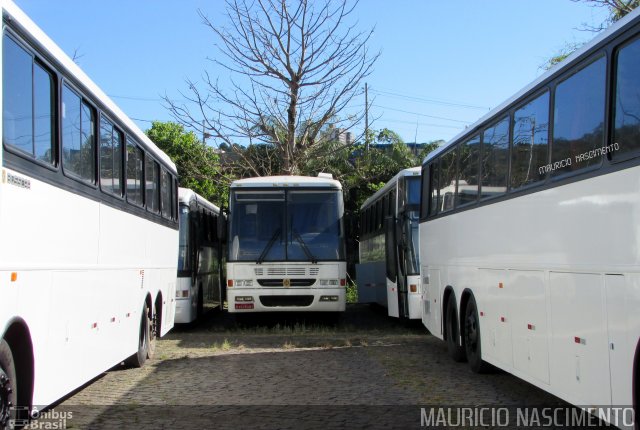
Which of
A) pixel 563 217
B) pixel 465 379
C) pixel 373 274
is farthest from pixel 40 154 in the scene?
pixel 373 274

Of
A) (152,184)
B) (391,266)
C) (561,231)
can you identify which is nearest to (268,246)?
(391,266)

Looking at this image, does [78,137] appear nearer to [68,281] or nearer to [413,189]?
[68,281]

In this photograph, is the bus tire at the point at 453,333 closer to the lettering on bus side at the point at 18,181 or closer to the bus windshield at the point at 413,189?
the bus windshield at the point at 413,189

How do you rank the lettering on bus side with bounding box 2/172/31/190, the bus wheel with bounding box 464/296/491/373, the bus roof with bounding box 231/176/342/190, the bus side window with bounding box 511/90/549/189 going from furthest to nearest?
1. the bus roof with bounding box 231/176/342/190
2. the bus wheel with bounding box 464/296/491/373
3. the bus side window with bounding box 511/90/549/189
4. the lettering on bus side with bounding box 2/172/31/190

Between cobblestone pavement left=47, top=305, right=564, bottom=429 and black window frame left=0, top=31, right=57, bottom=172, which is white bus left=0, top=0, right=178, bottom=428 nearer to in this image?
black window frame left=0, top=31, right=57, bottom=172

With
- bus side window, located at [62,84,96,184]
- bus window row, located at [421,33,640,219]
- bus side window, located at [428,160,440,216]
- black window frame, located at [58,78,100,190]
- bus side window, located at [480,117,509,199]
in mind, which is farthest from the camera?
bus side window, located at [428,160,440,216]

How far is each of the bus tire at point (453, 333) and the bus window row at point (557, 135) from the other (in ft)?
4.92

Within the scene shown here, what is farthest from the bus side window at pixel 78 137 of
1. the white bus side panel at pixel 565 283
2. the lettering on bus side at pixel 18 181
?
the white bus side panel at pixel 565 283

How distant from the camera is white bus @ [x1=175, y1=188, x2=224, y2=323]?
17.2m

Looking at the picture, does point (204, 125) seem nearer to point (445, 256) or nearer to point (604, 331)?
point (445, 256)

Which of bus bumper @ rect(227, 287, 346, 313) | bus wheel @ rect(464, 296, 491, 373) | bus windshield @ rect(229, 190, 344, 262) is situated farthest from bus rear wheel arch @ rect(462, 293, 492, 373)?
bus windshield @ rect(229, 190, 344, 262)

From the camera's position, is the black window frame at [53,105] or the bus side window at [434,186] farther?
the bus side window at [434,186]

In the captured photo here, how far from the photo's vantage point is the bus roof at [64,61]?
5.36 metres

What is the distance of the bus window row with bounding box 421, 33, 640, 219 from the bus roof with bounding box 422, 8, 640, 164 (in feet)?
0.30
